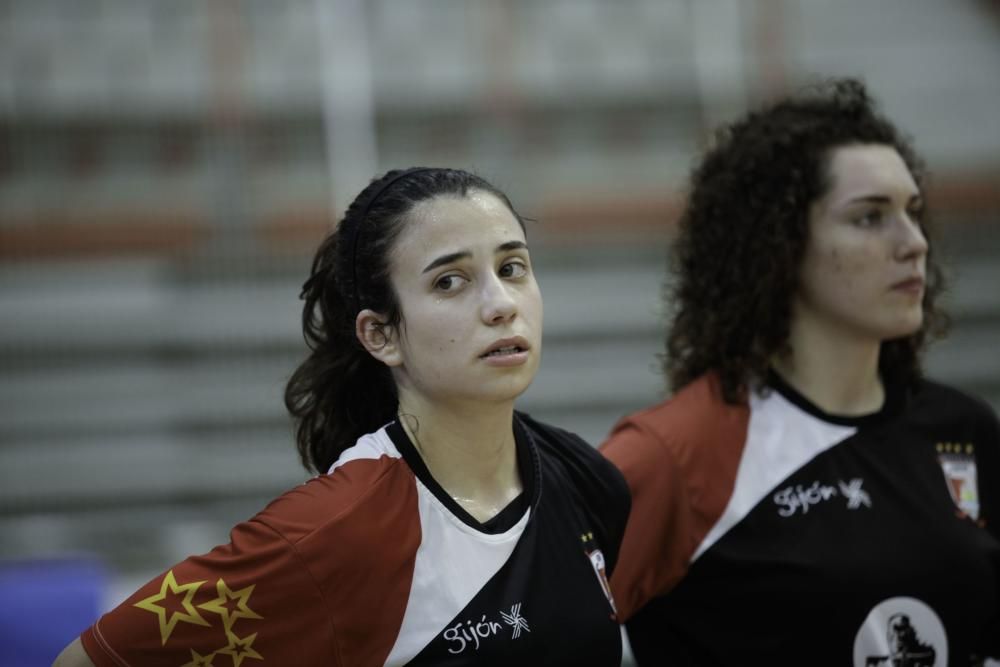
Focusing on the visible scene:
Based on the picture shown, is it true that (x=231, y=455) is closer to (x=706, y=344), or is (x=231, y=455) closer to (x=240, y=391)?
(x=240, y=391)

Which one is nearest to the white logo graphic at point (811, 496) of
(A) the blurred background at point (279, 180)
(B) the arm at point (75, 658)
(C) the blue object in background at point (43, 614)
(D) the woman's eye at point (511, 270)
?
(D) the woman's eye at point (511, 270)

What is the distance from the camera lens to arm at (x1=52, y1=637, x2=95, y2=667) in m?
1.71

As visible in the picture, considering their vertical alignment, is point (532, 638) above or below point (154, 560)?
above

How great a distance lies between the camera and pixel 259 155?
Answer: 716 cm

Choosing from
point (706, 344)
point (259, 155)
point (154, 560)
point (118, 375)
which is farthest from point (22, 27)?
point (706, 344)

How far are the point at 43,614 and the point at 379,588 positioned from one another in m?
1.60

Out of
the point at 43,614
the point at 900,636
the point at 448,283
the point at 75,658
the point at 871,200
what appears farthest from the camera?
the point at 43,614

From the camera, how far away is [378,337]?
2.03 m

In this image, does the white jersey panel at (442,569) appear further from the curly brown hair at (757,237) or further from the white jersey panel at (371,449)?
the curly brown hair at (757,237)

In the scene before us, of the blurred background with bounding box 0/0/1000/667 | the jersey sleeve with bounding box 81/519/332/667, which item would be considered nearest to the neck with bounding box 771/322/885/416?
the jersey sleeve with bounding box 81/519/332/667

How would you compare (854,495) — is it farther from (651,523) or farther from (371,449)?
(371,449)

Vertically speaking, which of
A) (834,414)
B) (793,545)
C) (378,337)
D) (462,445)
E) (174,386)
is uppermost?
(378,337)

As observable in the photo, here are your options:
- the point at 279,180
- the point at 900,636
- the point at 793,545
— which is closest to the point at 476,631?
the point at 793,545

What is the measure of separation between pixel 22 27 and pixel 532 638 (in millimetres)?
6586
